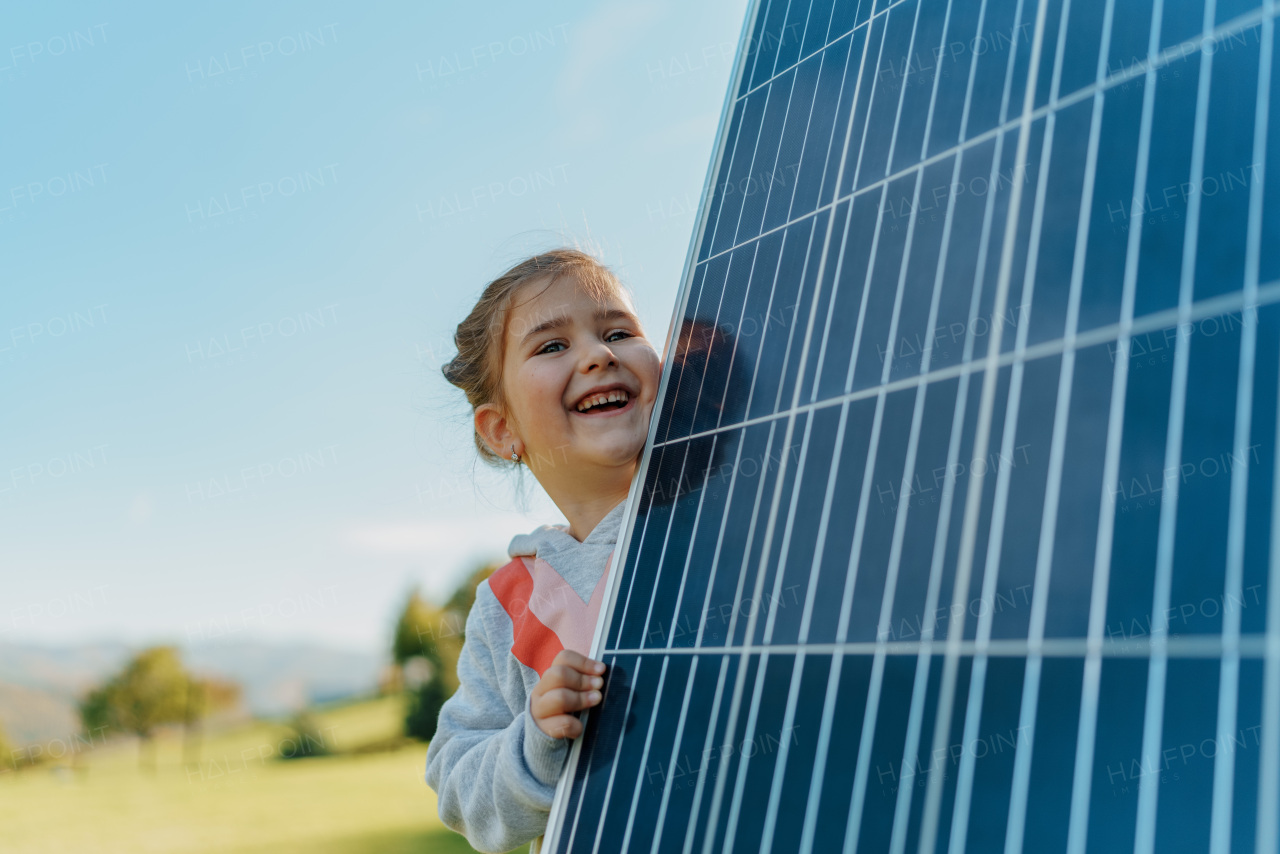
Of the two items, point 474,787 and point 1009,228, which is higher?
point 1009,228

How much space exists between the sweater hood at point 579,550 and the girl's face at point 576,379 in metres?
0.21

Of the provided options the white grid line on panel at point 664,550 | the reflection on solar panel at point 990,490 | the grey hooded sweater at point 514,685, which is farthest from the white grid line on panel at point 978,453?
the grey hooded sweater at point 514,685

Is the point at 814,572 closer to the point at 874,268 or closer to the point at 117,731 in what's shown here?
the point at 874,268

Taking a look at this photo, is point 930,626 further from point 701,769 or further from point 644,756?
point 644,756

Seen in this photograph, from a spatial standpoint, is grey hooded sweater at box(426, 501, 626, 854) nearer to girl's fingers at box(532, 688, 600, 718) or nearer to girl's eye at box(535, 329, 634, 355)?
girl's fingers at box(532, 688, 600, 718)

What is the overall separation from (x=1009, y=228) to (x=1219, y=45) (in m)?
0.48

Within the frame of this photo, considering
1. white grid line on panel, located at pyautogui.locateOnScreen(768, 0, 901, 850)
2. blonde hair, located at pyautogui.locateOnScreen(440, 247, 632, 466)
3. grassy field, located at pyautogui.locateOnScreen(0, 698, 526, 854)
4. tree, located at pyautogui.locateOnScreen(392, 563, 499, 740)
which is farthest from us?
tree, located at pyautogui.locateOnScreen(392, 563, 499, 740)

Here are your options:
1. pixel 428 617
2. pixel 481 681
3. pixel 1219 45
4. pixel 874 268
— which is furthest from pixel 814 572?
pixel 428 617

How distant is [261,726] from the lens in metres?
31.1

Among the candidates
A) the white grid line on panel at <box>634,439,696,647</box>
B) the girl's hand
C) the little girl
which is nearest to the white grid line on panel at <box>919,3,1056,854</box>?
the white grid line on panel at <box>634,439,696,647</box>

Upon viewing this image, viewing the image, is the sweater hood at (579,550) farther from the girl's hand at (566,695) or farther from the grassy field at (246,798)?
the grassy field at (246,798)

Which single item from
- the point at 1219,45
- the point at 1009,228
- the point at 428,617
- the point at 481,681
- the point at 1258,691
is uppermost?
the point at 1219,45

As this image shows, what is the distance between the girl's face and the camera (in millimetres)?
3340

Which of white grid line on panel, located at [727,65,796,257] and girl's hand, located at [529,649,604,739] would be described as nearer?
girl's hand, located at [529,649,604,739]
